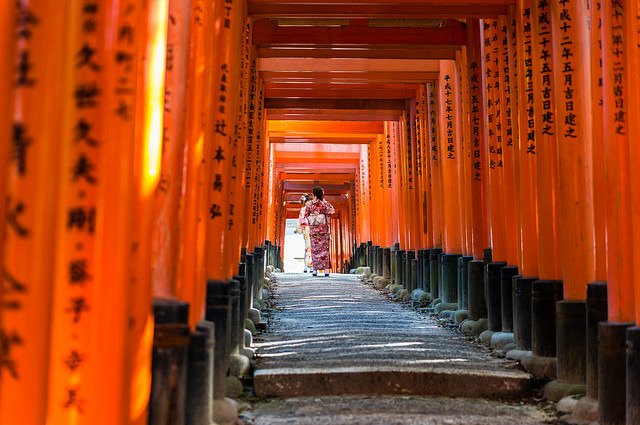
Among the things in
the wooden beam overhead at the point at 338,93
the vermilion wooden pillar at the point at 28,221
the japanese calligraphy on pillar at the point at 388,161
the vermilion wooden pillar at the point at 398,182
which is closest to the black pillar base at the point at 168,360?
the vermilion wooden pillar at the point at 28,221

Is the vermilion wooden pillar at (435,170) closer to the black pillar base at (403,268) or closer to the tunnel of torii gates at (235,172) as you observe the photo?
the tunnel of torii gates at (235,172)

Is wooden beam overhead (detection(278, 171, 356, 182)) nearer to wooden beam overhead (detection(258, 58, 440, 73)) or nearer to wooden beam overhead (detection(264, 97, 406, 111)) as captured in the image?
wooden beam overhead (detection(264, 97, 406, 111))

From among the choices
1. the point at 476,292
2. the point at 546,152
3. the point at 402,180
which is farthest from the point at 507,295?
the point at 402,180

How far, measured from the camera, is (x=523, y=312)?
16.1 ft

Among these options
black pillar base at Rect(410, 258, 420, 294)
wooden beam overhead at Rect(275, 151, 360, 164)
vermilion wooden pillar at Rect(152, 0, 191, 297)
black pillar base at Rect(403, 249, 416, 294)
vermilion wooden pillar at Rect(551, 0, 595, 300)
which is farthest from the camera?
wooden beam overhead at Rect(275, 151, 360, 164)

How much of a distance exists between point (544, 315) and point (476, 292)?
1.86 metres

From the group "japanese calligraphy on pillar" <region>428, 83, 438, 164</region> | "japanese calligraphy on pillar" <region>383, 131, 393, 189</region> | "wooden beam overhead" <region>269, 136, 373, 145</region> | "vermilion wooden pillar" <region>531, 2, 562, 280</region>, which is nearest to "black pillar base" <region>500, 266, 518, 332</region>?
"vermilion wooden pillar" <region>531, 2, 562, 280</region>

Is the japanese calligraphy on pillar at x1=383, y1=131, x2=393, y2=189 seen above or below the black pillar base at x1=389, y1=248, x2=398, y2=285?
above

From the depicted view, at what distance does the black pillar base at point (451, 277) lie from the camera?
764 cm

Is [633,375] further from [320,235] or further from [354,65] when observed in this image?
[320,235]

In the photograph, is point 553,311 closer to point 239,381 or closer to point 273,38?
point 239,381

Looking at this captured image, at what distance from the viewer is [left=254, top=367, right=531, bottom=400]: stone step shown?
4.15m

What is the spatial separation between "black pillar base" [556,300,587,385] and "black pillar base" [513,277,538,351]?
0.74m

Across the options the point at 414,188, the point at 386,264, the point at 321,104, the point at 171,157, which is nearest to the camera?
the point at 171,157
